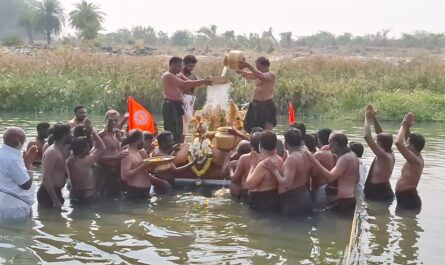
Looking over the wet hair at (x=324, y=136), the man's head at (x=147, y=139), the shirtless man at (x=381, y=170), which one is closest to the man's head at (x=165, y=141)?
the man's head at (x=147, y=139)

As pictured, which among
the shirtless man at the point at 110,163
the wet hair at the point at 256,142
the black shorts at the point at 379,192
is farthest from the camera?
the black shorts at the point at 379,192

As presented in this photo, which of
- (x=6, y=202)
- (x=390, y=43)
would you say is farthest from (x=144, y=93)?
(x=390, y=43)

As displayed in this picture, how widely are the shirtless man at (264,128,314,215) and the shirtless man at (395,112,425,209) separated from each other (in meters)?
1.21

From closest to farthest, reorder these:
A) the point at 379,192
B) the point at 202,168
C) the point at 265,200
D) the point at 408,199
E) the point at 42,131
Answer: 1. the point at 265,200
2. the point at 408,199
3. the point at 379,192
4. the point at 202,168
5. the point at 42,131

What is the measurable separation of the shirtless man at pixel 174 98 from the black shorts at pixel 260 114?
113 cm

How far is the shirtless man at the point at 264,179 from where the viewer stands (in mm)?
8430

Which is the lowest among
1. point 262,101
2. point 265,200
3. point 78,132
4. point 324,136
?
point 265,200

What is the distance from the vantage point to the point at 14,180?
7660mm

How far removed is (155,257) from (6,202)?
2.10 metres

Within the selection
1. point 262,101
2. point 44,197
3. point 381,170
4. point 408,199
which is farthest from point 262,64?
point 44,197

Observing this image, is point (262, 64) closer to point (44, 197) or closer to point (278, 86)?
point (44, 197)

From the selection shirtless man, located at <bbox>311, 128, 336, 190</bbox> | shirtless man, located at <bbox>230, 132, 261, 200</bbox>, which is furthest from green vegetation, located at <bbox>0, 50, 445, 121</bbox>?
shirtless man, located at <bbox>311, 128, 336, 190</bbox>

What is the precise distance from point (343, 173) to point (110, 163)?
3309 mm

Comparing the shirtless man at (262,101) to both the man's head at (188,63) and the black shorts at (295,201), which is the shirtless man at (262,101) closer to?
the man's head at (188,63)
